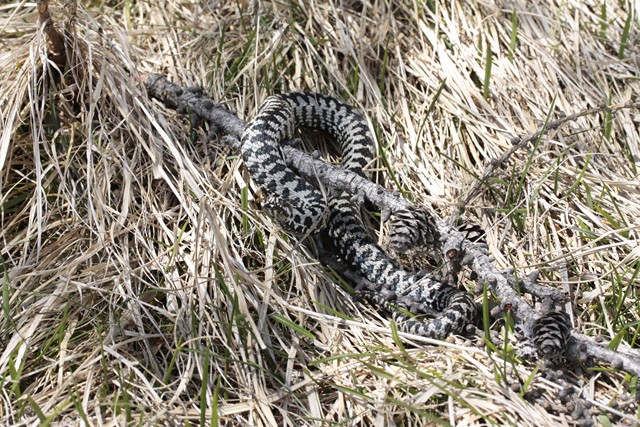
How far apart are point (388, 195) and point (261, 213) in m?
0.88

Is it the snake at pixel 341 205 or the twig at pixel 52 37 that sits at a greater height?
the snake at pixel 341 205

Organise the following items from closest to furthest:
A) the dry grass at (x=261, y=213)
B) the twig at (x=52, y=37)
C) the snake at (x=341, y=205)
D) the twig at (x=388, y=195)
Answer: the dry grass at (x=261, y=213)
the twig at (x=388, y=195)
the snake at (x=341, y=205)
the twig at (x=52, y=37)

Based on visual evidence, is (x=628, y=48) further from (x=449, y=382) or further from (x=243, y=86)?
(x=449, y=382)

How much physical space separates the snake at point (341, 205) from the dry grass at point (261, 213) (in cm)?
15

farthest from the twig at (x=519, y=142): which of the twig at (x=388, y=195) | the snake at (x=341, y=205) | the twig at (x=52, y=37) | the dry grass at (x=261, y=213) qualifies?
the twig at (x=52, y=37)

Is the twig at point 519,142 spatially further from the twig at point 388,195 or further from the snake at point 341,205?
the snake at point 341,205

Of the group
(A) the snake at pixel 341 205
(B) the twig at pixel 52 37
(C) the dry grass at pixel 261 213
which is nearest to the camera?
(C) the dry grass at pixel 261 213

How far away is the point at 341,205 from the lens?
200 inches

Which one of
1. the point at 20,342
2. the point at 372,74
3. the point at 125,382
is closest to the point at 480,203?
the point at 372,74

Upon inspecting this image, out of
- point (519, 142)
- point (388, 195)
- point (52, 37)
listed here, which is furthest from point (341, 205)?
point (52, 37)

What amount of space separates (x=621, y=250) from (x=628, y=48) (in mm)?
1963

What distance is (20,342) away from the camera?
392 centimetres

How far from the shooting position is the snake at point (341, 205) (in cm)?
436

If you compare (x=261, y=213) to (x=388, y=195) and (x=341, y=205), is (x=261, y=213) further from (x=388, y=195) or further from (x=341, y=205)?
(x=388, y=195)
